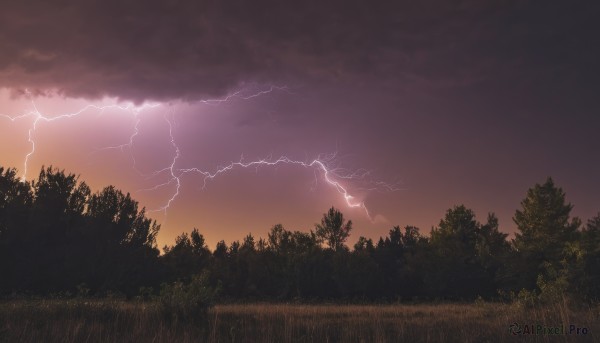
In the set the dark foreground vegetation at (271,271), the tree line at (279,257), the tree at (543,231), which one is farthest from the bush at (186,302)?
the tree at (543,231)

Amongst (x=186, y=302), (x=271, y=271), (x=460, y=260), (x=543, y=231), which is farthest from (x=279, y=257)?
(x=186, y=302)

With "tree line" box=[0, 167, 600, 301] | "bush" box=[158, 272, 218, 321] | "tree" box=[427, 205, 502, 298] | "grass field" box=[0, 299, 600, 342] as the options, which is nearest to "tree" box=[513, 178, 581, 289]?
"tree line" box=[0, 167, 600, 301]

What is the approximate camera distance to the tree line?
28.8 meters

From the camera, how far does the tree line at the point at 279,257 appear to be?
28844 millimetres

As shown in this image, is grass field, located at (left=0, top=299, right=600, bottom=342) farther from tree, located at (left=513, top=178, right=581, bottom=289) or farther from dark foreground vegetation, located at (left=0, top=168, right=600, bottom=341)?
tree, located at (left=513, top=178, right=581, bottom=289)

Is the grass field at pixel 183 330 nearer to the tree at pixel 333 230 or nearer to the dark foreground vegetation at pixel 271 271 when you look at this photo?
the dark foreground vegetation at pixel 271 271

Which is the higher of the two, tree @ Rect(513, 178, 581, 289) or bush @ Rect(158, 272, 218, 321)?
tree @ Rect(513, 178, 581, 289)

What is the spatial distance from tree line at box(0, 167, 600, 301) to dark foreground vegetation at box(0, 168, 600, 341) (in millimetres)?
99

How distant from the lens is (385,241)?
5888 centimetres

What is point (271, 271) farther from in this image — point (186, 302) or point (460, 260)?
point (186, 302)

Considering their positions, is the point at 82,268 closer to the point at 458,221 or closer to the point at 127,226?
the point at 127,226

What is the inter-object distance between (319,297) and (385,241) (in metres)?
17.9

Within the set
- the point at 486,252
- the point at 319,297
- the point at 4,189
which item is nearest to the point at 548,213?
the point at 486,252

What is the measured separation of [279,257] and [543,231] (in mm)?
24700
